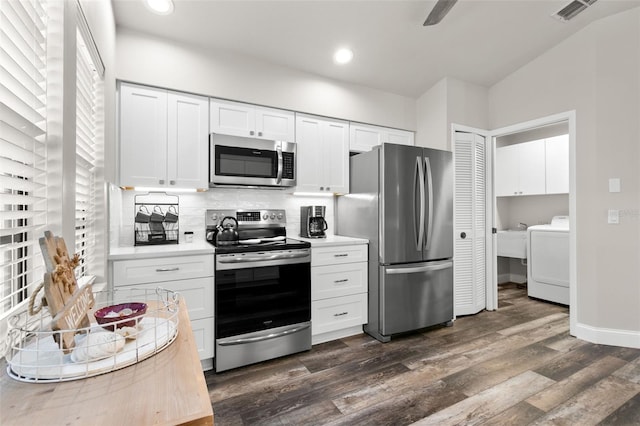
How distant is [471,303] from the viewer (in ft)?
11.8

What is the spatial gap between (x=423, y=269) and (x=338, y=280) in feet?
2.84

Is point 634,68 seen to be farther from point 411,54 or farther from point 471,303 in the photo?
point 471,303

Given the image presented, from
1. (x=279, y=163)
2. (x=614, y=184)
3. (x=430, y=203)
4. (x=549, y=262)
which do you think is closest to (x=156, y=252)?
(x=279, y=163)

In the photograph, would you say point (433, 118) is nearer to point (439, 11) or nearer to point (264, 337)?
point (439, 11)

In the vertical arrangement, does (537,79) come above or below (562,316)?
above

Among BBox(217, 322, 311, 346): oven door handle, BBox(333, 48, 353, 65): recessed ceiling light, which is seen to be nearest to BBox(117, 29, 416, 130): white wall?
BBox(333, 48, 353, 65): recessed ceiling light

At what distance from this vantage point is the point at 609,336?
2.79 m

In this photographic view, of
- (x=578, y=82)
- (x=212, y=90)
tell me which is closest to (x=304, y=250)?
(x=212, y=90)

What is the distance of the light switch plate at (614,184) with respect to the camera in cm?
274

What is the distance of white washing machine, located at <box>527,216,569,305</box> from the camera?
3855mm

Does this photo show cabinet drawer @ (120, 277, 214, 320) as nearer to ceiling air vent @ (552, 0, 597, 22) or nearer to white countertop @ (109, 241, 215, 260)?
white countertop @ (109, 241, 215, 260)

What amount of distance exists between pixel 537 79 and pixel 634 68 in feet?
2.50

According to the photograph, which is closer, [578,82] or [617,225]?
[617,225]

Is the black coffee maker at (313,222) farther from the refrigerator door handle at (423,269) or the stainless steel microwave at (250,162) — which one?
the refrigerator door handle at (423,269)
